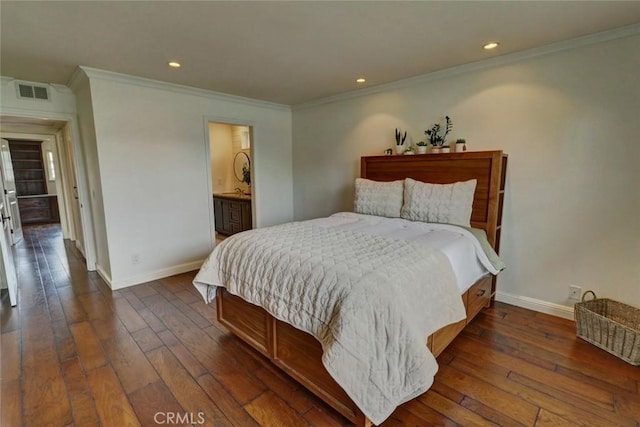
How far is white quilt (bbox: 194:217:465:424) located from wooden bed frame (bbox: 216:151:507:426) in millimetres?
166

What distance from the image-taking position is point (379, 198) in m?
3.16

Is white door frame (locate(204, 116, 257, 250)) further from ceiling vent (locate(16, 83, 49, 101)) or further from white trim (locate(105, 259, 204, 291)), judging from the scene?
ceiling vent (locate(16, 83, 49, 101))

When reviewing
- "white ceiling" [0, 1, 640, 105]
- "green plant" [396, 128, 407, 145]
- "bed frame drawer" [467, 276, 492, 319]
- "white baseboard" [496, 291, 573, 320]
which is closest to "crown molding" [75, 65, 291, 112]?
"white ceiling" [0, 1, 640, 105]

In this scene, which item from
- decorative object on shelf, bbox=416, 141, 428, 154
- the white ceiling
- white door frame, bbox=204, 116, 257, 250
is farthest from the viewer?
white door frame, bbox=204, 116, 257, 250

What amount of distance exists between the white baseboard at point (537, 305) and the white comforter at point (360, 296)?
144 centimetres

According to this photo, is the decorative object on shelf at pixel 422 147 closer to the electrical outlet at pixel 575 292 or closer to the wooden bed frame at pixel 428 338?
the wooden bed frame at pixel 428 338

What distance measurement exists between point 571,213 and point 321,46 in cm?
253

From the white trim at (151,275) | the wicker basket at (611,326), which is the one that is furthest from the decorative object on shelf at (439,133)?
the white trim at (151,275)

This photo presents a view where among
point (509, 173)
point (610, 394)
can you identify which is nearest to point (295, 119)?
point (509, 173)

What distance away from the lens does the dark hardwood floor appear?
1604mm

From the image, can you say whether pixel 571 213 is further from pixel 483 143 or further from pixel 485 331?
pixel 485 331

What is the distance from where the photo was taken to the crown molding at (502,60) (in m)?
2.22

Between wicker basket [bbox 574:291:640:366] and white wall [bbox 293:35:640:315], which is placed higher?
white wall [bbox 293:35:640:315]

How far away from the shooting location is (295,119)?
190 inches
